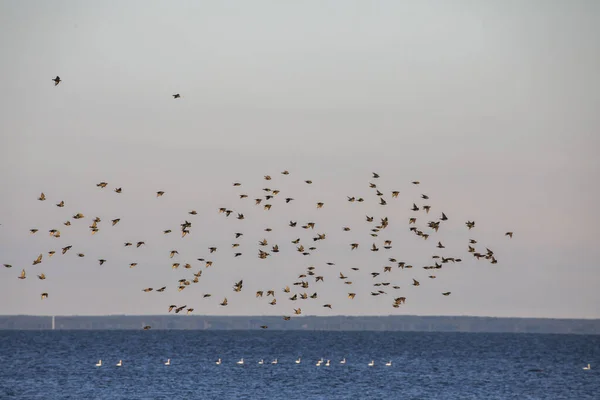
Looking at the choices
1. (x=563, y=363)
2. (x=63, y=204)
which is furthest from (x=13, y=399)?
(x=563, y=363)

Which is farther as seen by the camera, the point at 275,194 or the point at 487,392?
the point at 487,392

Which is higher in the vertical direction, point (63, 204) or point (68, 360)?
point (63, 204)

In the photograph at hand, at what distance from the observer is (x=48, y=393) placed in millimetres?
84750

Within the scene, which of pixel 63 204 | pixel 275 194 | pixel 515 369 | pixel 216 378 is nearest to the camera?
pixel 63 204

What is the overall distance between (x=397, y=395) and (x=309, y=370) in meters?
32.6

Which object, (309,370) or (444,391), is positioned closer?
(444,391)

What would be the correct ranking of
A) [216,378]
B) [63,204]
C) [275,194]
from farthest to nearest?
[216,378] → [275,194] → [63,204]

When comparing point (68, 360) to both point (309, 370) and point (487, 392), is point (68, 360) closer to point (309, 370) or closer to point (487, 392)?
point (309, 370)

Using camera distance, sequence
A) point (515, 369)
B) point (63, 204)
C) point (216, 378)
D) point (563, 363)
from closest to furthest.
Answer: point (63, 204), point (216, 378), point (515, 369), point (563, 363)

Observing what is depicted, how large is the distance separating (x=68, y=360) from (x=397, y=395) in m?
66.4

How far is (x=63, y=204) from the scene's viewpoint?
2354 inches

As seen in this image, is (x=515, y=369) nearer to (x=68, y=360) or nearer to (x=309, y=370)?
(x=309, y=370)

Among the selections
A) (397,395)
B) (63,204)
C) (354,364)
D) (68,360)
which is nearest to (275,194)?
(63,204)

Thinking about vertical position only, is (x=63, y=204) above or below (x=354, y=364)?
above
